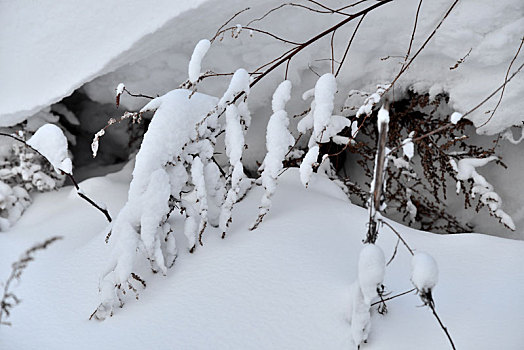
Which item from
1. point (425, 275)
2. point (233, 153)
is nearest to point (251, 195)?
point (233, 153)

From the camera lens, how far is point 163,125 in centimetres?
125

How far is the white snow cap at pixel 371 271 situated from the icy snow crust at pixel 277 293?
17 cm

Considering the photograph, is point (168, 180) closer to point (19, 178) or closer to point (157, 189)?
point (157, 189)

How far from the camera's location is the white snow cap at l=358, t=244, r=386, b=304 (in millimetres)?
857

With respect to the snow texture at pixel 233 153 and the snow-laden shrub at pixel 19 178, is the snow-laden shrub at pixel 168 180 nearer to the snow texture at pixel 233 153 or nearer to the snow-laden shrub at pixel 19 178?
the snow texture at pixel 233 153

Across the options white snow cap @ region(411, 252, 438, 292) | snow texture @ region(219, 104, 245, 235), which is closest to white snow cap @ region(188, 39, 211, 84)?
snow texture @ region(219, 104, 245, 235)

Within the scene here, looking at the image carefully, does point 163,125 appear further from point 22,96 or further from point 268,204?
point 22,96

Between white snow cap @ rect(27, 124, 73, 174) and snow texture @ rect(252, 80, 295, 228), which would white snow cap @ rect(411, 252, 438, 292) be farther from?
white snow cap @ rect(27, 124, 73, 174)

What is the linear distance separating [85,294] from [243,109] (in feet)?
2.28

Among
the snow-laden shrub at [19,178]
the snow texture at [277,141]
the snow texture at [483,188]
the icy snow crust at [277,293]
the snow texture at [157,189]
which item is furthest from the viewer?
the snow-laden shrub at [19,178]

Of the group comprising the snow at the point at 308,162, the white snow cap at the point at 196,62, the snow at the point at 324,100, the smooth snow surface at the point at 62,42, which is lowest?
the snow at the point at 308,162

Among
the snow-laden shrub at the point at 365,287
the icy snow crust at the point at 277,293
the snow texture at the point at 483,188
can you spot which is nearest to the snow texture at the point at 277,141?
the icy snow crust at the point at 277,293

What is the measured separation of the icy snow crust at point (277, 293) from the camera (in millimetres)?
988

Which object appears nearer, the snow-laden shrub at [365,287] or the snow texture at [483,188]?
the snow-laden shrub at [365,287]
